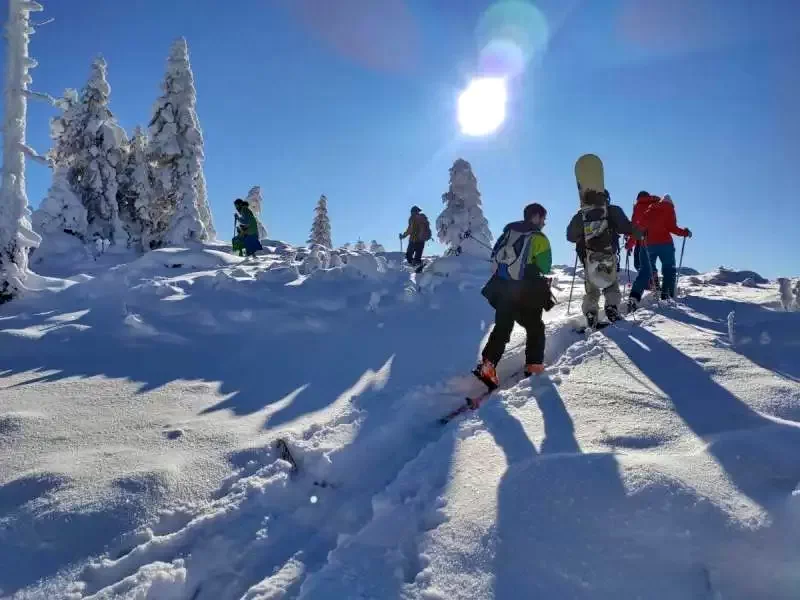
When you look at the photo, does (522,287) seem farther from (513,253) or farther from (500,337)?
→ (500,337)

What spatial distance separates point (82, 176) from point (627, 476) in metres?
30.8

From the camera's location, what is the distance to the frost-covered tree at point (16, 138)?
11.1 meters

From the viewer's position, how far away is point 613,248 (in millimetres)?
7434

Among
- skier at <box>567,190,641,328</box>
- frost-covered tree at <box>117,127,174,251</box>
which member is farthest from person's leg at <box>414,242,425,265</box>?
frost-covered tree at <box>117,127,174,251</box>

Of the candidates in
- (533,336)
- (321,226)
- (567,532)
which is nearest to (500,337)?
(533,336)

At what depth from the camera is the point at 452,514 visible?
108 inches

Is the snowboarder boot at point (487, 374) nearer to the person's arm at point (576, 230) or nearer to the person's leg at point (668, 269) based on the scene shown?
the person's arm at point (576, 230)

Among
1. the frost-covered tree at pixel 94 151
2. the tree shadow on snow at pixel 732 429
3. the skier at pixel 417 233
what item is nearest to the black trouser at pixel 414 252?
the skier at pixel 417 233

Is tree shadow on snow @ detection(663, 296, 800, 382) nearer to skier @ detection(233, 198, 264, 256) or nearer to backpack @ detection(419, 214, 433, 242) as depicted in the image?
backpack @ detection(419, 214, 433, 242)

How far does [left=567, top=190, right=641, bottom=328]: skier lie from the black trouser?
1085cm

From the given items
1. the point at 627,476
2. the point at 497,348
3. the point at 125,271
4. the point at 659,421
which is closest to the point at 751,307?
the point at 497,348

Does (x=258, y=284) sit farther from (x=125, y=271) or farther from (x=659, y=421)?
(x=659, y=421)

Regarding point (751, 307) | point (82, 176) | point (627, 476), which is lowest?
point (627, 476)

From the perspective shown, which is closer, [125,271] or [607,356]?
[607,356]
